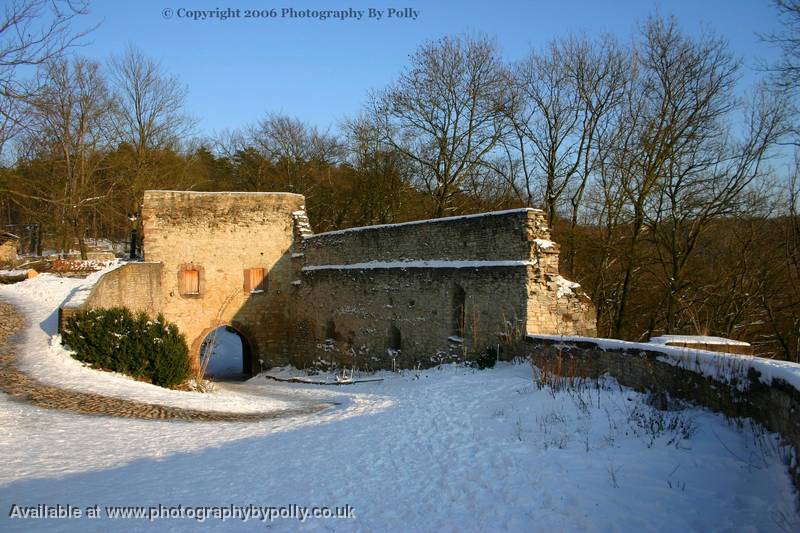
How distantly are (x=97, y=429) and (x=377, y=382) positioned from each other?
7.88m

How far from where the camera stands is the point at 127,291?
17984mm

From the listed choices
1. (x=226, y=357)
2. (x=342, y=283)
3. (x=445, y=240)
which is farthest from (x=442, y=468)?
(x=226, y=357)

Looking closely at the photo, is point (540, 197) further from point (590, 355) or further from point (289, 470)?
point (289, 470)

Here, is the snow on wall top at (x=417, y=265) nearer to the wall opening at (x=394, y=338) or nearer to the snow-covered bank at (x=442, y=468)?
the wall opening at (x=394, y=338)

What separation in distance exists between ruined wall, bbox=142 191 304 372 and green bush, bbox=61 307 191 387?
723cm

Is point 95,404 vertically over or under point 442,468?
over

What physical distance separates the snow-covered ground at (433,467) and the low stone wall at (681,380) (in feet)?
0.65

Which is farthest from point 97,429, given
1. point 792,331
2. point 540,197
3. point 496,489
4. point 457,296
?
point 540,197

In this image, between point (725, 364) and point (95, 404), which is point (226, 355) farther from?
point (725, 364)

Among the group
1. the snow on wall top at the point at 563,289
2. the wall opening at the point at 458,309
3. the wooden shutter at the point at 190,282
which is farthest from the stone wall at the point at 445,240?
the wooden shutter at the point at 190,282

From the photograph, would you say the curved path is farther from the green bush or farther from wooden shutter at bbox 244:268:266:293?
wooden shutter at bbox 244:268:266:293

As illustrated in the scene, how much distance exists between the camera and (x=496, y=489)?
5.53 metres

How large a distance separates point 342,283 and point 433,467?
1219 centimetres

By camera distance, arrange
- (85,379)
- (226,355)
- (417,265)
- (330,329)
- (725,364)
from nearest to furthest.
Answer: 1. (725,364)
2. (85,379)
3. (417,265)
4. (330,329)
5. (226,355)
